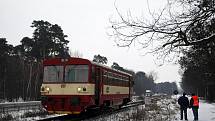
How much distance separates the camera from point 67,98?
60.4 ft

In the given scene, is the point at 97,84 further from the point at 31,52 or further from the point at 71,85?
the point at 31,52

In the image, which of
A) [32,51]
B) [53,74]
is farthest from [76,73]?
[32,51]

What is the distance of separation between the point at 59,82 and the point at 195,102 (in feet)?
25.3

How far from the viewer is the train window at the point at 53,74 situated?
62.2 ft

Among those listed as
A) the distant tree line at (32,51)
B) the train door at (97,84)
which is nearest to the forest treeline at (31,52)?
the distant tree line at (32,51)

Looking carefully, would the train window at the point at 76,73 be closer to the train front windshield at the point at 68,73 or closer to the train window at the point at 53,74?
the train front windshield at the point at 68,73

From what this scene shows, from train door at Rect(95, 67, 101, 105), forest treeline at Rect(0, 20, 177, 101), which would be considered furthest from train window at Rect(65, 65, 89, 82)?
forest treeline at Rect(0, 20, 177, 101)

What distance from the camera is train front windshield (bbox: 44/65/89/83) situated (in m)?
18.5

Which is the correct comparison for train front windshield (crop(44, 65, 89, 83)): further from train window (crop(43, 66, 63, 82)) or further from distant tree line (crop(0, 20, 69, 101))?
distant tree line (crop(0, 20, 69, 101))

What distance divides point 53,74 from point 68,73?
2.94ft

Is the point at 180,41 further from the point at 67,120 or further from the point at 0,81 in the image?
the point at 0,81

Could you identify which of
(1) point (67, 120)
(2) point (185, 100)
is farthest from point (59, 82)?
(2) point (185, 100)

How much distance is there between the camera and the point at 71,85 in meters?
18.5

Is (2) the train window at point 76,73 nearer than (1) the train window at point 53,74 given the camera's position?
Yes
